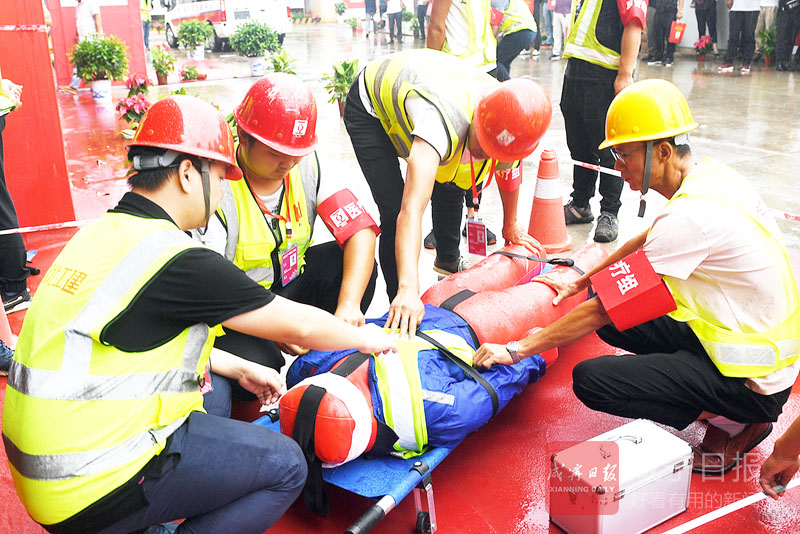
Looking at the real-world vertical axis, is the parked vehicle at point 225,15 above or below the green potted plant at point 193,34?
above

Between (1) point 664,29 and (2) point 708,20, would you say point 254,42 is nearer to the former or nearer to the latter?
(1) point 664,29

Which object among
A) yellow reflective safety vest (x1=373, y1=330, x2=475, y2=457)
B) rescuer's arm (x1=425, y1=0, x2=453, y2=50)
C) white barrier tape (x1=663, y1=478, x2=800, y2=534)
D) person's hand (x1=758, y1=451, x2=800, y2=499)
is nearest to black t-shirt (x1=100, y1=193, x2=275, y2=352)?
yellow reflective safety vest (x1=373, y1=330, x2=475, y2=457)

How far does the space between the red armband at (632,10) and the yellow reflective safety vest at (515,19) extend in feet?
4.93

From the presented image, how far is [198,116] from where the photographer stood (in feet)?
6.22

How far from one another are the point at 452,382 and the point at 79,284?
1.26 m

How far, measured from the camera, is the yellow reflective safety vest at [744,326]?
2221 mm

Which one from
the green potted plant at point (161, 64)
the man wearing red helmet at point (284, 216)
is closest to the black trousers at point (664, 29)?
the green potted plant at point (161, 64)

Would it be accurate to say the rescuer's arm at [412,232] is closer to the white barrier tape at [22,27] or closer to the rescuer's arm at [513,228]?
the rescuer's arm at [513,228]

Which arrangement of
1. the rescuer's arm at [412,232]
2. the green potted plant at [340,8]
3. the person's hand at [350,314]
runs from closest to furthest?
1. the rescuer's arm at [412,232]
2. the person's hand at [350,314]
3. the green potted plant at [340,8]

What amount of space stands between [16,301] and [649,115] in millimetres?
3415

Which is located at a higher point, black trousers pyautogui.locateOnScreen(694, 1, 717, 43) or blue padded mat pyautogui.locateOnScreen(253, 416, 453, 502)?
black trousers pyautogui.locateOnScreen(694, 1, 717, 43)

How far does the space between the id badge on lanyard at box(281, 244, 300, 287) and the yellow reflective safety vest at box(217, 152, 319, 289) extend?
0.06 ft

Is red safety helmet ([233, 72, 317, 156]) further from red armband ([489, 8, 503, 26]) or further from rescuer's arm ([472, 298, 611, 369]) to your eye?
red armband ([489, 8, 503, 26])

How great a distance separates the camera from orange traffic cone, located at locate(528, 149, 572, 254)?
4.40m
